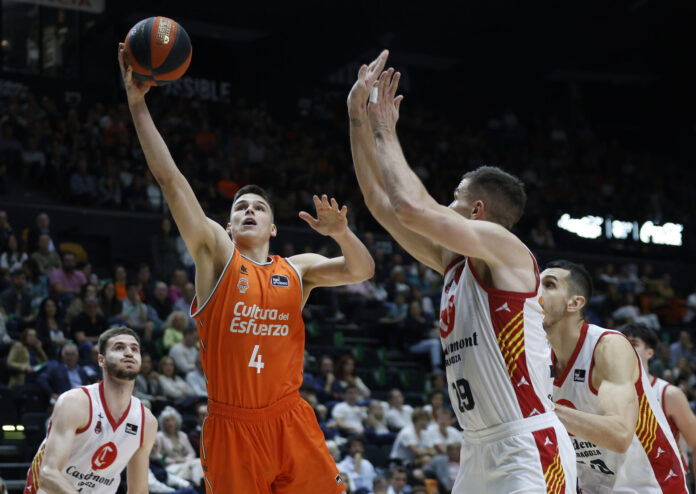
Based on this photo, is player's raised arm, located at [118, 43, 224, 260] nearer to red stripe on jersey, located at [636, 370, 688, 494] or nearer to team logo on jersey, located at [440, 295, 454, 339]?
team logo on jersey, located at [440, 295, 454, 339]

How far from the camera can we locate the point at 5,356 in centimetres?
1183

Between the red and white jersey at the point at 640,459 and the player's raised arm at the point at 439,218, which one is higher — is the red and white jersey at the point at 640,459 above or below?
below

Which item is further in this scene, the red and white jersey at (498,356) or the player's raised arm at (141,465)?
the player's raised arm at (141,465)

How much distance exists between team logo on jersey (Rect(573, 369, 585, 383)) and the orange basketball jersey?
1.53 m

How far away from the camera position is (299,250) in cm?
1755

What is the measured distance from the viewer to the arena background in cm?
1656

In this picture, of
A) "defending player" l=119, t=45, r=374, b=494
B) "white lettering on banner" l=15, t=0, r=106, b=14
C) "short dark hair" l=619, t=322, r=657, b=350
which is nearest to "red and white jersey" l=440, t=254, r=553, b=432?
"defending player" l=119, t=45, r=374, b=494

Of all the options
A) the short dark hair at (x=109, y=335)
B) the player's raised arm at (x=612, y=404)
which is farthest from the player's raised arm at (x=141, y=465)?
the player's raised arm at (x=612, y=404)

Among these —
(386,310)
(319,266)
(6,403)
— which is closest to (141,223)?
(386,310)

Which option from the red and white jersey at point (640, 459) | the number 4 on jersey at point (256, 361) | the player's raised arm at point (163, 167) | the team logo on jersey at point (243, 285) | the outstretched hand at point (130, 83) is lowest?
→ the red and white jersey at point (640, 459)

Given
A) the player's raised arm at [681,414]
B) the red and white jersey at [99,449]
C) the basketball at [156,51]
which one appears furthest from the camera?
the red and white jersey at [99,449]

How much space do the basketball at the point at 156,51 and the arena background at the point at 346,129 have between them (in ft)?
21.6

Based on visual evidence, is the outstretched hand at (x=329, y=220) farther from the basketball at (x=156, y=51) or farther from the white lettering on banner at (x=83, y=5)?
the white lettering on banner at (x=83, y=5)

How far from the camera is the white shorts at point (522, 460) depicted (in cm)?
411
